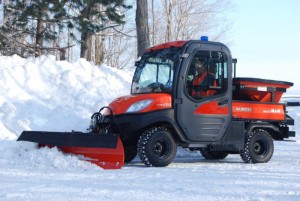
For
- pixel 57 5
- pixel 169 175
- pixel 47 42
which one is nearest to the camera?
pixel 169 175

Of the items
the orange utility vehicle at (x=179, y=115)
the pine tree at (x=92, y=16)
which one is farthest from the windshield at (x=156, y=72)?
the pine tree at (x=92, y=16)

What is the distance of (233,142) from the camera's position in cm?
1095

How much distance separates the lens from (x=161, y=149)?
999 cm

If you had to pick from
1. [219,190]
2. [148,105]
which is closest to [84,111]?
[148,105]

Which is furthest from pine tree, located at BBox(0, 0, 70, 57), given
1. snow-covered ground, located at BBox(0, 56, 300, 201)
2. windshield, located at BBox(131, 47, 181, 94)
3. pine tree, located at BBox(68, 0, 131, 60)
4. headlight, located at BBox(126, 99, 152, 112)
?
headlight, located at BBox(126, 99, 152, 112)

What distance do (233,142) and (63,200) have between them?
5.47 metres

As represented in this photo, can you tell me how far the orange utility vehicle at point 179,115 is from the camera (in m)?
9.55

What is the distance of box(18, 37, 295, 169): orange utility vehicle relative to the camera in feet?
31.3

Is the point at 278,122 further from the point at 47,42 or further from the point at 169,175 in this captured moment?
the point at 47,42

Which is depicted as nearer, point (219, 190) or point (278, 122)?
point (219, 190)

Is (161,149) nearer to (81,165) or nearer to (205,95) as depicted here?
(205,95)

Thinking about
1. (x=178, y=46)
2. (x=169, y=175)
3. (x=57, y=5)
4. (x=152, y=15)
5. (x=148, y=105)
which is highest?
(x=152, y=15)

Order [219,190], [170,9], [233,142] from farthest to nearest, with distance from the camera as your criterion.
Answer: [170,9], [233,142], [219,190]

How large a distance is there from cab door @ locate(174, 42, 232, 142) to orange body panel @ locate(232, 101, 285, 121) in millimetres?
303
